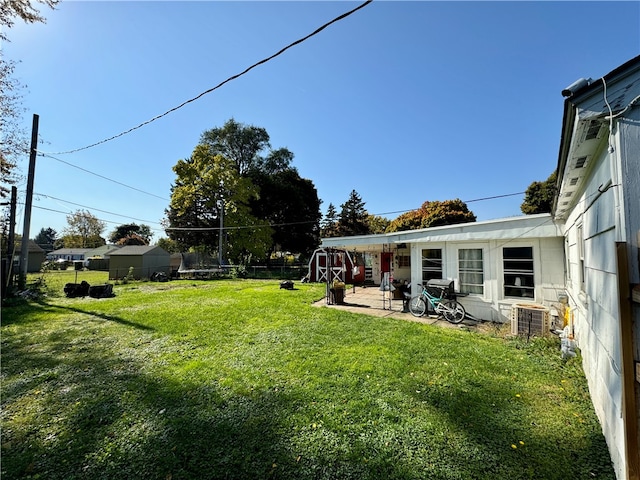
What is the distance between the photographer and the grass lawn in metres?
2.24

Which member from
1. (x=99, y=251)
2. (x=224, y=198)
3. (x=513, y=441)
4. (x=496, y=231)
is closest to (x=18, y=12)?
(x=513, y=441)

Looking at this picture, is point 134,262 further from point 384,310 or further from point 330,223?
point 330,223

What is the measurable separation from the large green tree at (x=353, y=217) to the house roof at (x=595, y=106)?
3044 centimetres

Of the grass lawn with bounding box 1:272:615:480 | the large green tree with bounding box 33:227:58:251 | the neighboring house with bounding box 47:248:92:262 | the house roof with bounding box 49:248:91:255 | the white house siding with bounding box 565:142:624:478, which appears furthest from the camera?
the large green tree with bounding box 33:227:58:251

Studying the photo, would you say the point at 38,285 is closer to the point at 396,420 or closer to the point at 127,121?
the point at 127,121

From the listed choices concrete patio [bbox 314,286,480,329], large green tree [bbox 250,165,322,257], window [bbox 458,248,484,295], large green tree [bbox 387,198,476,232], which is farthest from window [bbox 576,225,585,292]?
large green tree [bbox 250,165,322,257]

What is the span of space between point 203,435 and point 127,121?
6.25 metres

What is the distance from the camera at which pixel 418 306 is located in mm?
7812

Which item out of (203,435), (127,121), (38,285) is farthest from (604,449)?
(38,285)

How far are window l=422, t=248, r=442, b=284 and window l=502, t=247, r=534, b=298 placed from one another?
1697 mm

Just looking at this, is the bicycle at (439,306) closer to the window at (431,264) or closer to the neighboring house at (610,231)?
the window at (431,264)

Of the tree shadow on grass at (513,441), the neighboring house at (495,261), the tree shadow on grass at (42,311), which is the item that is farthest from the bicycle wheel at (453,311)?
the tree shadow on grass at (42,311)

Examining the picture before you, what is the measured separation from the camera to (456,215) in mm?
24094

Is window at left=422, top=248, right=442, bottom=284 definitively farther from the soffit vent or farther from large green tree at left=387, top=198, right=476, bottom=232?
large green tree at left=387, top=198, right=476, bottom=232
